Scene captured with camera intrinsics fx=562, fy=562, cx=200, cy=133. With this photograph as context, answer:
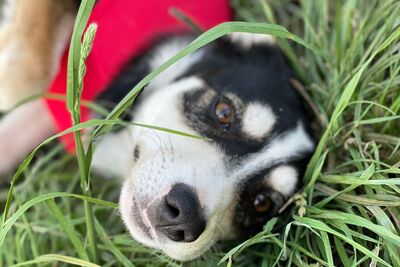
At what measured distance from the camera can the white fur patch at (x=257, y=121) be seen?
2301 mm

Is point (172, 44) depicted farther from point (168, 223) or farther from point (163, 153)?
point (168, 223)

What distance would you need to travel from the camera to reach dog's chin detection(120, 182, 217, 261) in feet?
6.54

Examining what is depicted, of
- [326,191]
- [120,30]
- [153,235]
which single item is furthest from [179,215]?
[120,30]

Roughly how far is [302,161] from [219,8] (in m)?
1.02

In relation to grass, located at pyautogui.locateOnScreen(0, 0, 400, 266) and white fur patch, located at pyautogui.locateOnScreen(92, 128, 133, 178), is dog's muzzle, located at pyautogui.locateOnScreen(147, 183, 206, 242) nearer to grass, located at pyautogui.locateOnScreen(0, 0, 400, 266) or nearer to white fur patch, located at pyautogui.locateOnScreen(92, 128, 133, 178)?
grass, located at pyautogui.locateOnScreen(0, 0, 400, 266)

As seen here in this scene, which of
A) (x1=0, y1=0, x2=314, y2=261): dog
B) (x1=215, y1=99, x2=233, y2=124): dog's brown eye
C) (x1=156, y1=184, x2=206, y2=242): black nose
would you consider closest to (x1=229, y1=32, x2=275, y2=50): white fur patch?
(x1=0, y1=0, x2=314, y2=261): dog

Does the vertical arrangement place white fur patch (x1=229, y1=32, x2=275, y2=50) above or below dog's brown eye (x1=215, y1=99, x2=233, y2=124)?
above

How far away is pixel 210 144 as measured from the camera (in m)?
2.23

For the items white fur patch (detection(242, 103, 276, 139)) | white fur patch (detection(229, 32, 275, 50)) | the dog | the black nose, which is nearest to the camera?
the black nose

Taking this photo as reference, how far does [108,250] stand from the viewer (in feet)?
7.66

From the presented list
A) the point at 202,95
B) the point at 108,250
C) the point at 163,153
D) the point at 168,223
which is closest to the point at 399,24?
the point at 202,95

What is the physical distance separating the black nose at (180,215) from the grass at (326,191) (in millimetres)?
151

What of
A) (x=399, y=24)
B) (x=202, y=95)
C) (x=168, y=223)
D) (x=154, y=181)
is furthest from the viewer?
(x=202, y=95)

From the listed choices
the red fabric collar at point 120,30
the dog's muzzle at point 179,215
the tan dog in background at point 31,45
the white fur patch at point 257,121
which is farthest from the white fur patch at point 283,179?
the tan dog in background at point 31,45
